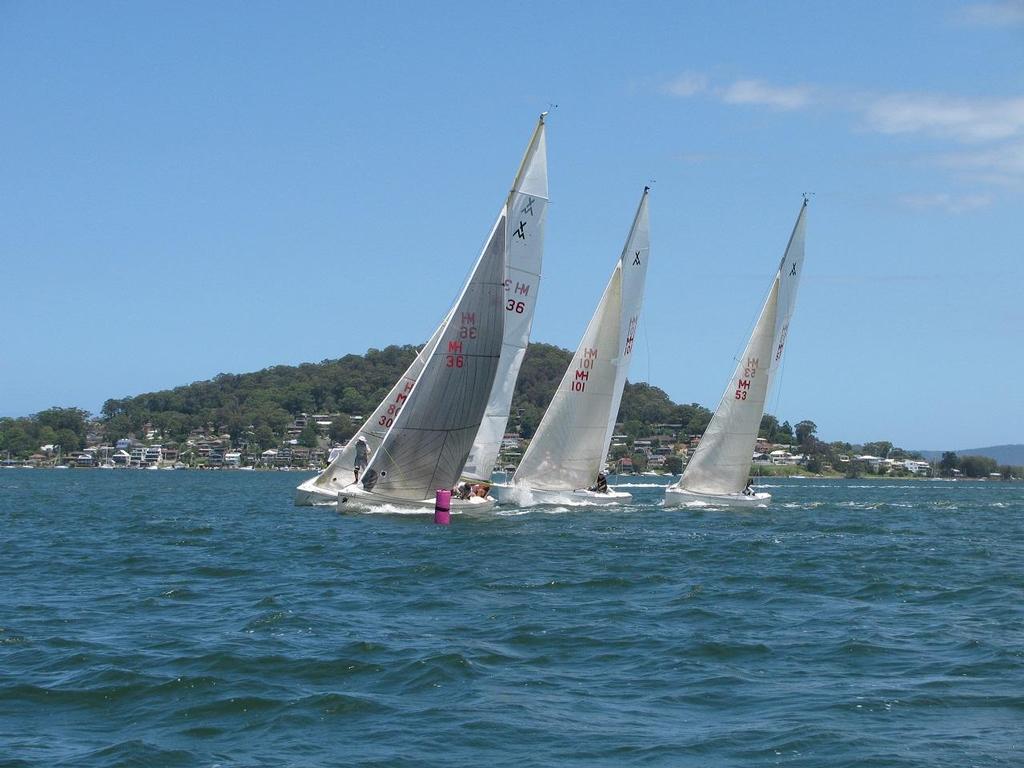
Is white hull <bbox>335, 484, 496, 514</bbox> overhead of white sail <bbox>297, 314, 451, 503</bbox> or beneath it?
beneath

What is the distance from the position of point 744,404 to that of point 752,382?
79cm

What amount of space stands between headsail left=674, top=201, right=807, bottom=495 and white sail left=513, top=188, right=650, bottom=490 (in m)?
3.37

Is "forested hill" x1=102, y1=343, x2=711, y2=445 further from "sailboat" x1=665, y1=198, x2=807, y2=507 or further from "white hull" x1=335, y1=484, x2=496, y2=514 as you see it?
"white hull" x1=335, y1=484, x2=496, y2=514

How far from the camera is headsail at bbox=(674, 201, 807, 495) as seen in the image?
4436cm

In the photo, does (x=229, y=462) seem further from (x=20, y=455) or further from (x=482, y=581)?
(x=482, y=581)

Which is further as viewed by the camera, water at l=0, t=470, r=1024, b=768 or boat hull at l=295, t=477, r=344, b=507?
boat hull at l=295, t=477, r=344, b=507

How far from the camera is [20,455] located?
7072 inches

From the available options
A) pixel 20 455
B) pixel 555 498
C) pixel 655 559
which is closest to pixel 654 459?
pixel 20 455

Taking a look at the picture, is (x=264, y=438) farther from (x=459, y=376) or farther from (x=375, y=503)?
(x=459, y=376)

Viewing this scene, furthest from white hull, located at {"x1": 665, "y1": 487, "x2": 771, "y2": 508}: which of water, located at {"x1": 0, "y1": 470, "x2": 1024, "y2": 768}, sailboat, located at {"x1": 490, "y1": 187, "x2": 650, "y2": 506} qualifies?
water, located at {"x1": 0, "y1": 470, "x2": 1024, "y2": 768}

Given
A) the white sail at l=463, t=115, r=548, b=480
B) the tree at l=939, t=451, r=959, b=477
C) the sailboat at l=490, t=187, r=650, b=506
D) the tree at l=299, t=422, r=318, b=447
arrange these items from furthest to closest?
1. the tree at l=939, t=451, r=959, b=477
2. the tree at l=299, t=422, r=318, b=447
3. the sailboat at l=490, t=187, r=650, b=506
4. the white sail at l=463, t=115, r=548, b=480

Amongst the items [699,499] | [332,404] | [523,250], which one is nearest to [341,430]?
[332,404]

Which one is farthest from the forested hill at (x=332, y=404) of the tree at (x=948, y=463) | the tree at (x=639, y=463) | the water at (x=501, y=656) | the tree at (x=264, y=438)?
the water at (x=501, y=656)

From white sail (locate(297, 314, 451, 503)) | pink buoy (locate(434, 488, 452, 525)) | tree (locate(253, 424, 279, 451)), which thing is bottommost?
pink buoy (locate(434, 488, 452, 525))
